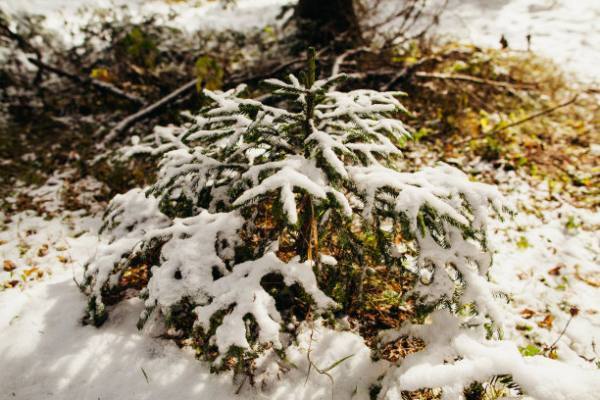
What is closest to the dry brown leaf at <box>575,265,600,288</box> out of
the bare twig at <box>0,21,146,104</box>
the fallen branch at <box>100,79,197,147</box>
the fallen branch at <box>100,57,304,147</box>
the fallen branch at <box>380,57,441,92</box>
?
the fallen branch at <box>380,57,441,92</box>

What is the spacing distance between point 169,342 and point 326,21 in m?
5.71

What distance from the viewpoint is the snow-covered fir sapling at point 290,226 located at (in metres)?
1.68

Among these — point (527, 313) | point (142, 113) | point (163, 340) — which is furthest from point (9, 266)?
point (527, 313)

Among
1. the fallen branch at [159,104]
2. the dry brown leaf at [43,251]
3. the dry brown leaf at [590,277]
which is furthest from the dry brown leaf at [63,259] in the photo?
the dry brown leaf at [590,277]

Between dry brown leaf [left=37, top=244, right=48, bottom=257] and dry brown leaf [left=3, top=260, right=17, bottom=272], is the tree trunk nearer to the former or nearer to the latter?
dry brown leaf [left=37, top=244, right=48, bottom=257]

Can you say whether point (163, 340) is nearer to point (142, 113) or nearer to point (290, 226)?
point (290, 226)

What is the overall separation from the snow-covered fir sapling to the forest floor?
208 mm

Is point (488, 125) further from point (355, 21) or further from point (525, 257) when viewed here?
point (355, 21)

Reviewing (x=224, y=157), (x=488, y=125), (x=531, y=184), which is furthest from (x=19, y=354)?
(x=488, y=125)

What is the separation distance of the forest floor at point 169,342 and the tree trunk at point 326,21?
9.01 feet

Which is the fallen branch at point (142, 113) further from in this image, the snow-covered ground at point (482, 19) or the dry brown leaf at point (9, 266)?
the snow-covered ground at point (482, 19)

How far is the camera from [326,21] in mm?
6164

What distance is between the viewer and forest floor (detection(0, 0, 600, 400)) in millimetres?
1953

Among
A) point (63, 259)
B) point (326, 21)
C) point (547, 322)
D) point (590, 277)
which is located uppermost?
point (326, 21)
